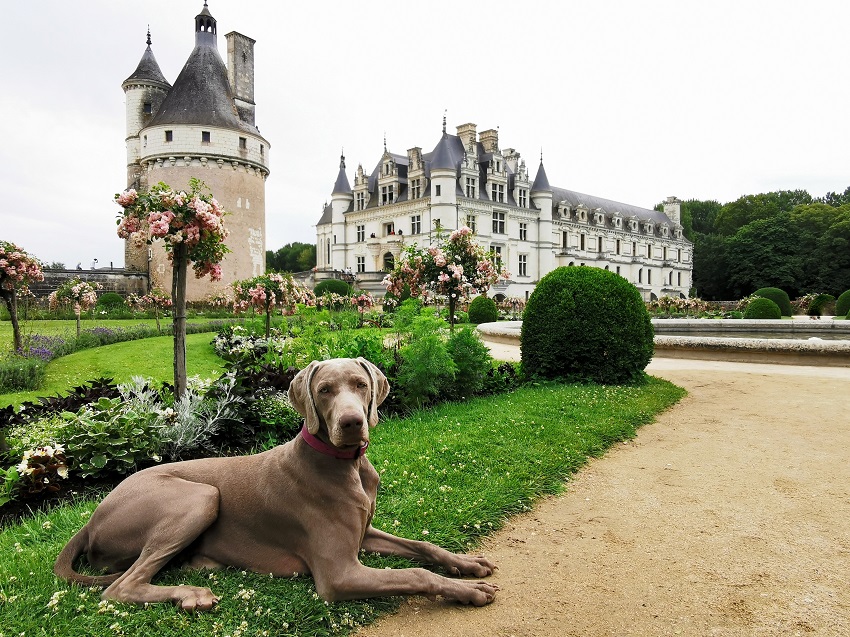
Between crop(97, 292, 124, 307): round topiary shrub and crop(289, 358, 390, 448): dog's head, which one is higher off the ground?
crop(97, 292, 124, 307): round topiary shrub

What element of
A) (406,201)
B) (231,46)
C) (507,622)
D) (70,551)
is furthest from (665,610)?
(406,201)

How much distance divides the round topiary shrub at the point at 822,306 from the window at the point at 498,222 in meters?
21.0

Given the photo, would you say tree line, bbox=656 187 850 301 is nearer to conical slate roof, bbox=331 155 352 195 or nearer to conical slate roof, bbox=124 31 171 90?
conical slate roof, bbox=331 155 352 195

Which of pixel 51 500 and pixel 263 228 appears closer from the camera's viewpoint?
pixel 51 500

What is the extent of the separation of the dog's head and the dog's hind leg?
27.0 inches

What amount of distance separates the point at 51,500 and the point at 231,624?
92.4 inches

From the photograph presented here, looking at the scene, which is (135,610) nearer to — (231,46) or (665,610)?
(665,610)

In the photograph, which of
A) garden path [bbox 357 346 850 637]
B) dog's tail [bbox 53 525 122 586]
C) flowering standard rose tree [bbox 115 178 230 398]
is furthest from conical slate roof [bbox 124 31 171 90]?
dog's tail [bbox 53 525 122 586]

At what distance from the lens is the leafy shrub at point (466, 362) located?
24.3ft

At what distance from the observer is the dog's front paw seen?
296cm

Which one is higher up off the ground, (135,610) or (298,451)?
(298,451)

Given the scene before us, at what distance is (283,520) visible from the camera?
2.71 metres

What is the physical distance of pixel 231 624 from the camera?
2.42 m

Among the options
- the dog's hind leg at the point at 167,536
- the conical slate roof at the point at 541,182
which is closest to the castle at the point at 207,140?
Answer: the conical slate roof at the point at 541,182
